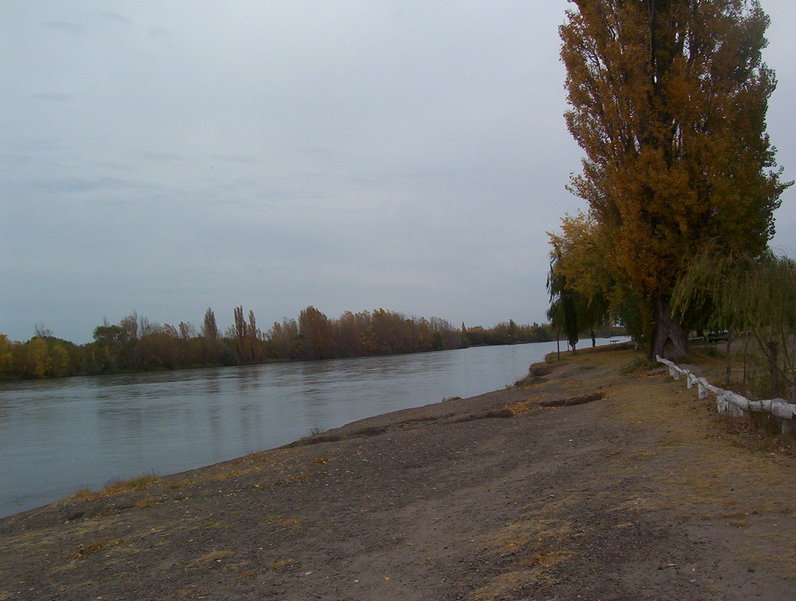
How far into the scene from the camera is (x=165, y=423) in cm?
2994

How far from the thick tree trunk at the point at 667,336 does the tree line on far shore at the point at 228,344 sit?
62521mm

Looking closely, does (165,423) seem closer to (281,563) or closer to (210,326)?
(281,563)

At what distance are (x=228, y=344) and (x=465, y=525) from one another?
99081mm

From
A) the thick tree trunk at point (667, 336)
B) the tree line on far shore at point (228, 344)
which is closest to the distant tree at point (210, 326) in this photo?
the tree line on far shore at point (228, 344)

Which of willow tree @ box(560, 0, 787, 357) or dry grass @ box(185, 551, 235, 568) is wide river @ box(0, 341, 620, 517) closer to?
dry grass @ box(185, 551, 235, 568)

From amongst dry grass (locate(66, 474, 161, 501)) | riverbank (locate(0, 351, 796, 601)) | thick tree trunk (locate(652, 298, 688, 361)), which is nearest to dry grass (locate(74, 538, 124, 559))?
riverbank (locate(0, 351, 796, 601))

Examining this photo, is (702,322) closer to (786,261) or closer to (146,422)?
(786,261)

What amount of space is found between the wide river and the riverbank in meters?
6.74

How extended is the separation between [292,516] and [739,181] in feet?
54.8

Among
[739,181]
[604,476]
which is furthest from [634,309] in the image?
[604,476]

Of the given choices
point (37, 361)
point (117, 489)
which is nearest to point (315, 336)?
point (37, 361)

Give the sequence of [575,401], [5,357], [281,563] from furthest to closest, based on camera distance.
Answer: [5,357], [575,401], [281,563]

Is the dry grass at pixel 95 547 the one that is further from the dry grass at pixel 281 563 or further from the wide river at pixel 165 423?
the wide river at pixel 165 423

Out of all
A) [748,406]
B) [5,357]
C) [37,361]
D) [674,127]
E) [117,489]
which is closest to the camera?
[748,406]
